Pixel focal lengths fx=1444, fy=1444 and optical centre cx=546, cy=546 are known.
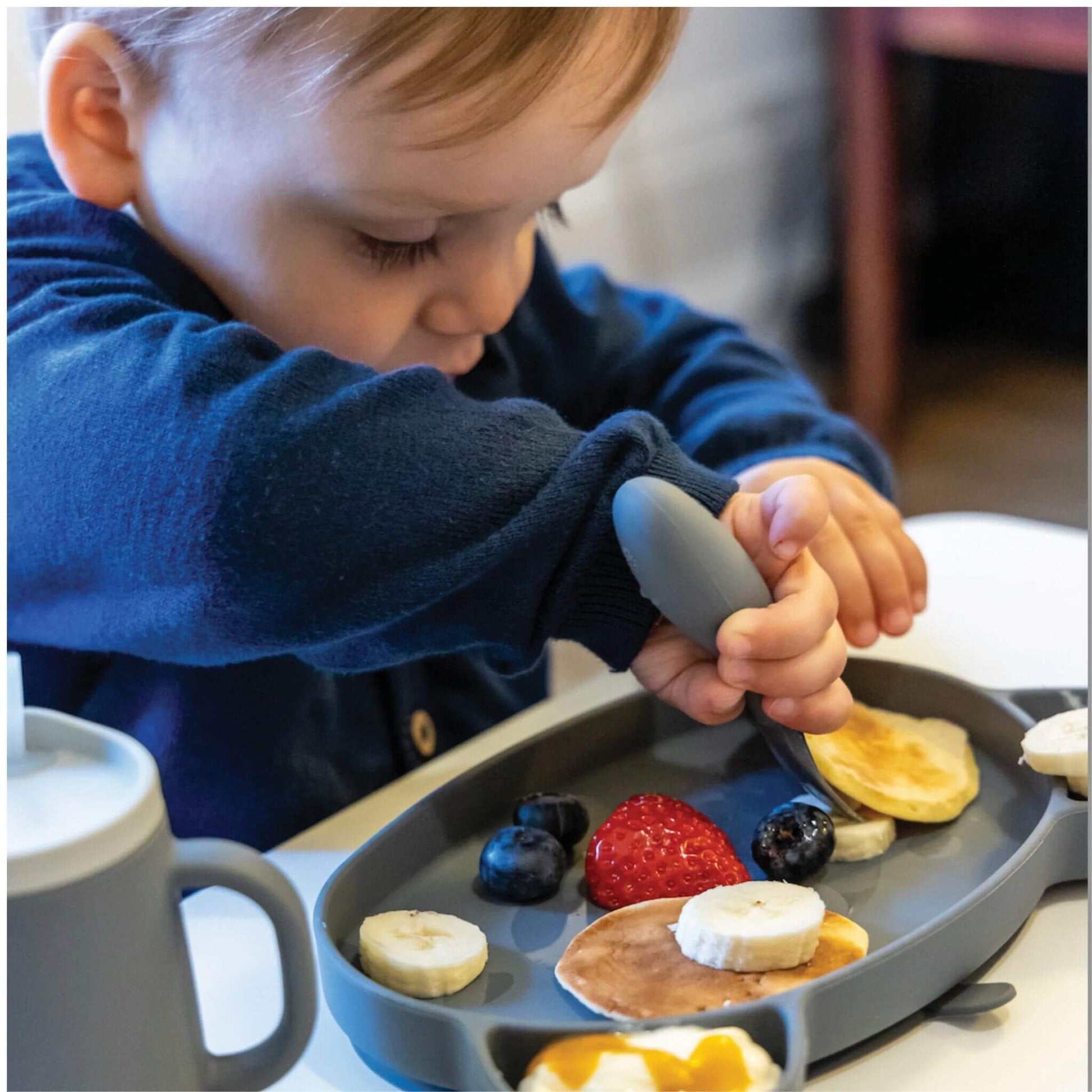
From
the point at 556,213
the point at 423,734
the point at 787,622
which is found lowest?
the point at 423,734

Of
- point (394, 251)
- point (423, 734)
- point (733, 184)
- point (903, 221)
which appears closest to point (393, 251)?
point (394, 251)

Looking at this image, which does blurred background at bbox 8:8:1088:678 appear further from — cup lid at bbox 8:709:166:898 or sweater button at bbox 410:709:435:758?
cup lid at bbox 8:709:166:898

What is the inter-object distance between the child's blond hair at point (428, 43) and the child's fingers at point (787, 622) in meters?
0.18

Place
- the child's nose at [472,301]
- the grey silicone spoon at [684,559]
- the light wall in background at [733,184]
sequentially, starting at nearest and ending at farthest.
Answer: the grey silicone spoon at [684,559], the child's nose at [472,301], the light wall in background at [733,184]

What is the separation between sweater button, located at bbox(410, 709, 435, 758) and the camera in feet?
2.08

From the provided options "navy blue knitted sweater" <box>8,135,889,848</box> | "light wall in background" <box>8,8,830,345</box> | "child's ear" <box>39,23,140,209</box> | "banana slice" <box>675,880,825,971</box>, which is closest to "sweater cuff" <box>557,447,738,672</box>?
"navy blue knitted sweater" <box>8,135,889,848</box>

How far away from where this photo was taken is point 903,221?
1.84 meters

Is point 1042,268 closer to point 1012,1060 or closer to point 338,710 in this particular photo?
point 338,710

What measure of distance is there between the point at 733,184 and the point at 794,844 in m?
1.43

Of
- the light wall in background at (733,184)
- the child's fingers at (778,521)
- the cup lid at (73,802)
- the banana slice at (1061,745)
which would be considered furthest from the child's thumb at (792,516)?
the light wall in background at (733,184)

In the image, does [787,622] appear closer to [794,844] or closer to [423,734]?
[794,844]

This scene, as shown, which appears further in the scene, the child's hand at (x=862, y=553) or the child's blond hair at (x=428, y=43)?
the child's hand at (x=862, y=553)

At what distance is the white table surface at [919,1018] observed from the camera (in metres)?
0.40

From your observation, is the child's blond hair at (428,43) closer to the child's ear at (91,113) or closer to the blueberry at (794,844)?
the child's ear at (91,113)
